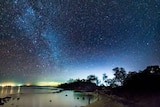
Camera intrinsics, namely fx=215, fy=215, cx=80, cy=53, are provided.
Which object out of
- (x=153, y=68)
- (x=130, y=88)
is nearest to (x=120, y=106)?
(x=130, y=88)

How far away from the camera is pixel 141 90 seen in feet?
150

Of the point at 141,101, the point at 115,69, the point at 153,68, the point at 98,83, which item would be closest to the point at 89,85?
the point at 98,83

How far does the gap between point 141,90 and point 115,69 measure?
60.4 metres

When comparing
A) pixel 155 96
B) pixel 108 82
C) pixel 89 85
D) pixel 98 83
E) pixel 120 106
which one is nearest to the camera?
pixel 155 96

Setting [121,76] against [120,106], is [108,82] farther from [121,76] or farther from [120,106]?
[120,106]

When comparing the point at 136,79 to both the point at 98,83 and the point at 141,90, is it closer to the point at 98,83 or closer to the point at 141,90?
the point at 141,90

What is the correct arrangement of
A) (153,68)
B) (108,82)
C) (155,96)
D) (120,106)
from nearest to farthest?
(155,96), (120,106), (153,68), (108,82)

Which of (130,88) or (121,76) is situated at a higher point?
(121,76)

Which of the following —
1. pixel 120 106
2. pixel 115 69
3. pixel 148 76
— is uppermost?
pixel 115 69

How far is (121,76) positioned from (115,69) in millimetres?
5150

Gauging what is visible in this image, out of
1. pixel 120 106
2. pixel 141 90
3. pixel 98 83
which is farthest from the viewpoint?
pixel 98 83

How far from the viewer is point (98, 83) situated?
543ft

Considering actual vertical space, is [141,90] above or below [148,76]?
below

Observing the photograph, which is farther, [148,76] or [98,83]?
[98,83]
